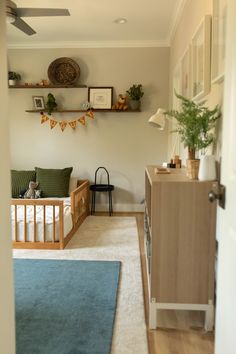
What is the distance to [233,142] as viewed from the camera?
1185mm

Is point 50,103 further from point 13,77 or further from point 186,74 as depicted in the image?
point 186,74

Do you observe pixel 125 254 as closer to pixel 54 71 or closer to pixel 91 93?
pixel 91 93

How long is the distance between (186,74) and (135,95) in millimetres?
1894

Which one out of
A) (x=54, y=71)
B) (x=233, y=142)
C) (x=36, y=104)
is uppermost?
(x=54, y=71)

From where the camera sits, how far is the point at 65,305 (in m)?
2.37

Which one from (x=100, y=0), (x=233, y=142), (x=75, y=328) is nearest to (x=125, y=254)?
(x=75, y=328)

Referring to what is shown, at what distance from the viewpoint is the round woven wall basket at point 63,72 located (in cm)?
518

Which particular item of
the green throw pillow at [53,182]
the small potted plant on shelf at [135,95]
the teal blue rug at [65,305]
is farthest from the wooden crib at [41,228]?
the small potted plant on shelf at [135,95]

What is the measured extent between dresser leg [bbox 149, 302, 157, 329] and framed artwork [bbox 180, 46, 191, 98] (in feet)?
6.24

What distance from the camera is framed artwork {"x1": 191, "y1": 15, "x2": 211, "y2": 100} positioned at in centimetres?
227

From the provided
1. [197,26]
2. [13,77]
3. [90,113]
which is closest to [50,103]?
[90,113]

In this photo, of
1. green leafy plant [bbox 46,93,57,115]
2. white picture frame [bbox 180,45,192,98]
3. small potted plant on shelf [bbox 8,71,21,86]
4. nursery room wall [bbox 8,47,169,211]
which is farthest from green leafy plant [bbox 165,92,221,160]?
small potted plant on shelf [bbox 8,71,21,86]

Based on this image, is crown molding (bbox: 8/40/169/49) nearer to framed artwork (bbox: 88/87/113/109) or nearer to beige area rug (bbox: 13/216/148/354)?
framed artwork (bbox: 88/87/113/109)

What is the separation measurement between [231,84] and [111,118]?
4182 millimetres
